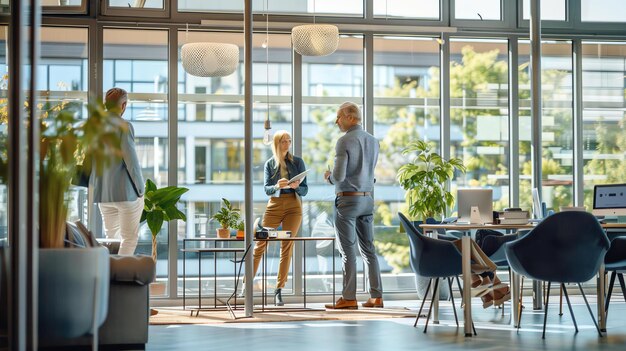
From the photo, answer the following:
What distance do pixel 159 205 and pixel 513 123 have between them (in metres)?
4.03

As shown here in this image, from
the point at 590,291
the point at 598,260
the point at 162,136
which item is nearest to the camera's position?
the point at 598,260

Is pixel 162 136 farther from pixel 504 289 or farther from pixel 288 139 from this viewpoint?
pixel 504 289

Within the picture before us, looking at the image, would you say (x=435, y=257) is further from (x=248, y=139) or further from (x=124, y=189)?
(x=124, y=189)

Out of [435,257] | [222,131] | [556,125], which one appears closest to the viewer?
[435,257]

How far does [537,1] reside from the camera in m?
8.70

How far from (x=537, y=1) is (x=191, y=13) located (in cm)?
349

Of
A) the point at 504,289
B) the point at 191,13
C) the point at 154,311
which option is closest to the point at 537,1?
the point at 504,289

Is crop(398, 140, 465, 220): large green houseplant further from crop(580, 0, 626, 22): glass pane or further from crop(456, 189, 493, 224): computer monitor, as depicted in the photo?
crop(580, 0, 626, 22): glass pane

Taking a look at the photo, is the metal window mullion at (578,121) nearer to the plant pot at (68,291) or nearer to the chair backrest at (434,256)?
the chair backrest at (434,256)

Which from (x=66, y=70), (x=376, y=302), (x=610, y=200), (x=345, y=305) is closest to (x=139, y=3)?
(x=66, y=70)

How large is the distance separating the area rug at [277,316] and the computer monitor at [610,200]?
2.12 m

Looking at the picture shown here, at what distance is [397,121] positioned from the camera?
967 cm

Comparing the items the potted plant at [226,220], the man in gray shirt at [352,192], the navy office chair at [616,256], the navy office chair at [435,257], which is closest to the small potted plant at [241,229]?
the potted plant at [226,220]

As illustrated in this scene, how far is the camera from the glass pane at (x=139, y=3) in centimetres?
920
